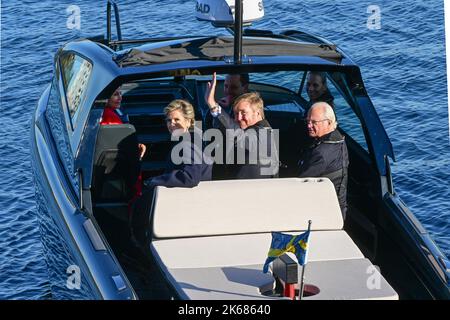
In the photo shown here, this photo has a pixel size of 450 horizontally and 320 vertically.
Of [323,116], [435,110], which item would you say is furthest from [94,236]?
[435,110]

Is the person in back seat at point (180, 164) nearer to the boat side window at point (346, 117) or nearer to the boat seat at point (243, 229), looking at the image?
the boat seat at point (243, 229)

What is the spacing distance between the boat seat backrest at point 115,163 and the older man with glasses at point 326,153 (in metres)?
1.15

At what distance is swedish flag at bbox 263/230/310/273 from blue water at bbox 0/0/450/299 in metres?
4.04

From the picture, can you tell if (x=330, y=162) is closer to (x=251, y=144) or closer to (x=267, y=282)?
(x=251, y=144)

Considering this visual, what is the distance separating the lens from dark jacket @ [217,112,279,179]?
25.5ft

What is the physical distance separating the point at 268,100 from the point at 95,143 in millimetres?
2127

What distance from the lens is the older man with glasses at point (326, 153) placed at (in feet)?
25.4

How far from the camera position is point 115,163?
26.3ft

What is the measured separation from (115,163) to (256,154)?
956mm

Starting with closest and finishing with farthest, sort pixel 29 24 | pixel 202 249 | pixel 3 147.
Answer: pixel 202 249, pixel 3 147, pixel 29 24

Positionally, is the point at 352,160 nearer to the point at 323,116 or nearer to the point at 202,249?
the point at 323,116

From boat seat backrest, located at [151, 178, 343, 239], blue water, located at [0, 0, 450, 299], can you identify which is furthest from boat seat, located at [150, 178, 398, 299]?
blue water, located at [0, 0, 450, 299]

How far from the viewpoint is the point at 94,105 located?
7.75 metres
